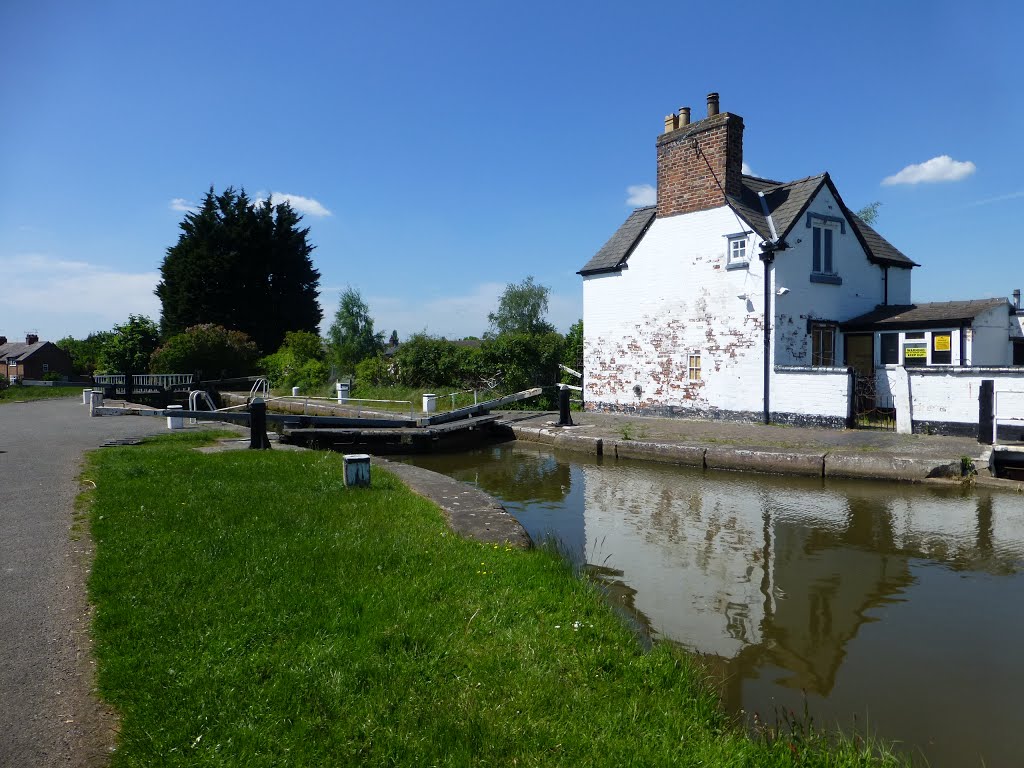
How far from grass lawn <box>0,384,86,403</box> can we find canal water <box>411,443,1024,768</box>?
22.8m

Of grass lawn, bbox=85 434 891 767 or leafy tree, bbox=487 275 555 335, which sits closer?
grass lawn, bbox=85 434 891 767

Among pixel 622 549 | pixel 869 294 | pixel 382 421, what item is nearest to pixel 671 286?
pixel 869 294

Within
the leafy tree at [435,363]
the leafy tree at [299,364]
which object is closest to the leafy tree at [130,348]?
the leafy tree at [299,364]

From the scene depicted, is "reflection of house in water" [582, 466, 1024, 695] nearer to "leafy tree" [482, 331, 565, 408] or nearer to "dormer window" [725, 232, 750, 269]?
"dormer window" [725, 232, 750, 269]

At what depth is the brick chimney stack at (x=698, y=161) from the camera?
54.4 ft

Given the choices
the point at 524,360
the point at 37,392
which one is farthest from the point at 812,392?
the point at 37,392

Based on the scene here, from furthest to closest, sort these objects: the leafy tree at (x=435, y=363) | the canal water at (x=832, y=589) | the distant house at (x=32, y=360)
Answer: the distant house at (x=32, y=360) → the leafy tree at (x=435, y=363) → the canal water at (x=832, y=589)

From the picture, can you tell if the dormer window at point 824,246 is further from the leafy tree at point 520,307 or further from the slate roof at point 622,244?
the leafy tree at point 520,307

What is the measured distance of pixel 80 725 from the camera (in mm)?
3072

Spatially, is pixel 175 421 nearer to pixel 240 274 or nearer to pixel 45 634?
pixel 45 634

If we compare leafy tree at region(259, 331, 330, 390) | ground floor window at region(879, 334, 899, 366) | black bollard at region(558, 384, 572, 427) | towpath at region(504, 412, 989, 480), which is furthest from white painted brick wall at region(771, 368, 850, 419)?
leafy tree at region(259, 331, 330, 390)

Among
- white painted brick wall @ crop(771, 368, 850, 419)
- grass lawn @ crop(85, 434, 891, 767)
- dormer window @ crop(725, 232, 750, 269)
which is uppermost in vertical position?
dormer window @ crop(725, 232, 750, 269)

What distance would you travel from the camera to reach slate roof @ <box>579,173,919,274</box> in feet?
53.4

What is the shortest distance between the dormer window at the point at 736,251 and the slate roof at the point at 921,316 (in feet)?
11.6
